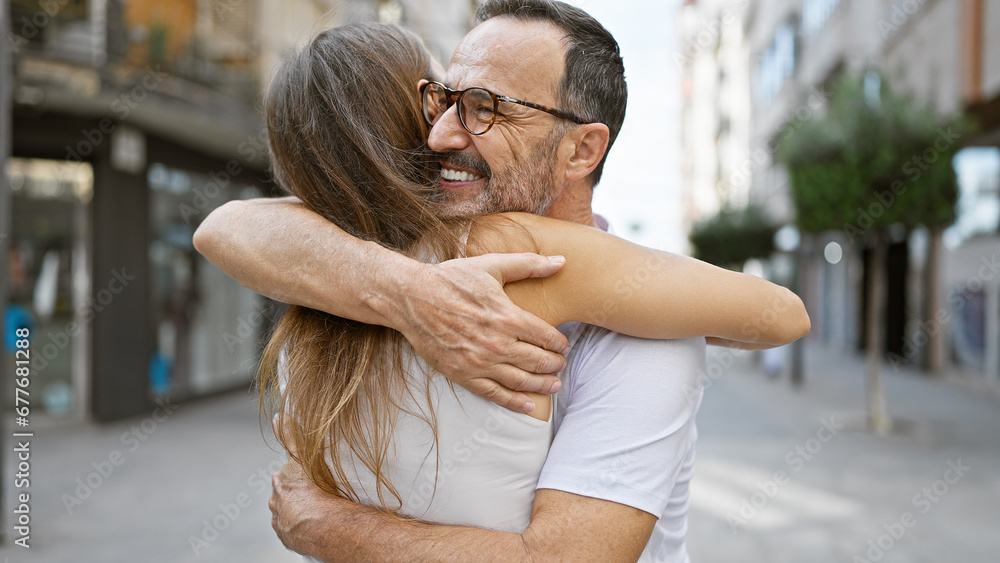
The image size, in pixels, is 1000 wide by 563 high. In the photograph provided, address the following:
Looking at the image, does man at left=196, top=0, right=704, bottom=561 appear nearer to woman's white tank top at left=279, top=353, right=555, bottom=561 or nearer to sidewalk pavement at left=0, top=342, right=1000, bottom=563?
woman's white tank top at left=279, top=353, right=555, bottom=561

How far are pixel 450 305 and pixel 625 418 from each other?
34cm

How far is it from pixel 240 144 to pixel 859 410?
10.1 m

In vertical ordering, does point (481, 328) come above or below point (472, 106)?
below

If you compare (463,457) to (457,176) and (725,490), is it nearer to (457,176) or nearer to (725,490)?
(457,176)

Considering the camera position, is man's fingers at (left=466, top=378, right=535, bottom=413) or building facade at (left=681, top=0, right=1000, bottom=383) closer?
man's fingers at (left=466, top=378, right=535, bottom=413)

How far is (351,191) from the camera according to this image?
139 cm

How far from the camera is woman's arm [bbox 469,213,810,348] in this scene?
4.30 ft

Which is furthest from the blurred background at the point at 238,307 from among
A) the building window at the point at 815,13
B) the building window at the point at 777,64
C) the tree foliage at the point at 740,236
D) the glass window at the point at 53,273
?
the building window at the point at 777,64

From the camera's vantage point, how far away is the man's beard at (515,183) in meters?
1.46

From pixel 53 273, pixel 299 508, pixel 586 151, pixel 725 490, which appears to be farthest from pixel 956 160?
pixel 299 508

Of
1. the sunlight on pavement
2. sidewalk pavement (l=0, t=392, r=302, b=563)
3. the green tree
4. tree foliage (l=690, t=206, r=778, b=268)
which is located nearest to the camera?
sidewalk pavement (l=0, t=392, r=302, b=563)

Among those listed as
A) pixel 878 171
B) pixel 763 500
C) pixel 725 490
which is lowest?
pixel 725 490

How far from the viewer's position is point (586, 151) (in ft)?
5.06

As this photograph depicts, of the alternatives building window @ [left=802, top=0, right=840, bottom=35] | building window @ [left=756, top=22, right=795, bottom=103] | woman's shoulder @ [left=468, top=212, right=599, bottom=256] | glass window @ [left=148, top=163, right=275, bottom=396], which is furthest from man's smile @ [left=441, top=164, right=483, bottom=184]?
building window @ [left=756, top=22, right=795, bottom=103]
